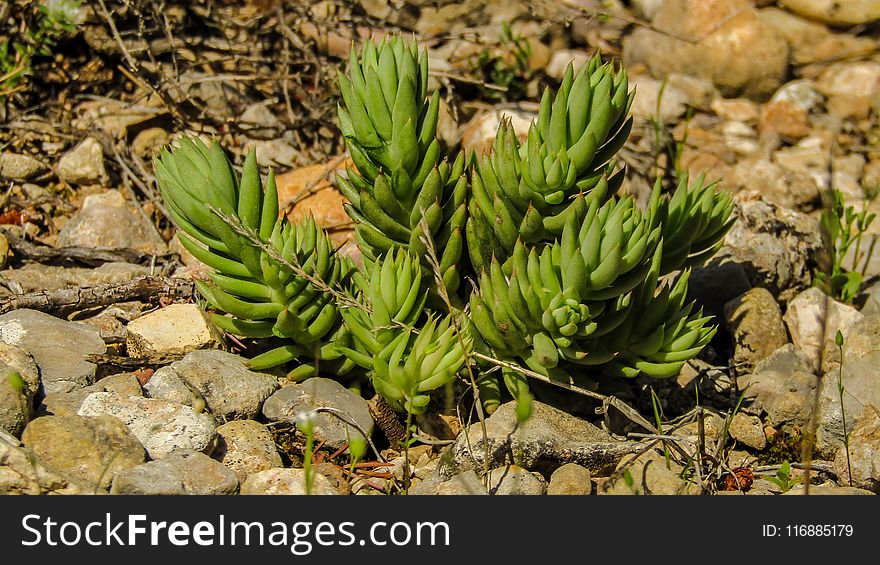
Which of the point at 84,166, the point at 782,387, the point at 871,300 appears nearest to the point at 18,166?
the point at 84,166

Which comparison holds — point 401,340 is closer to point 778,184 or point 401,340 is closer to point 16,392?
point 16,392

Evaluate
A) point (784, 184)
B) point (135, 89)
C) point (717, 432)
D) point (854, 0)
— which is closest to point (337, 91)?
point (135, 89)

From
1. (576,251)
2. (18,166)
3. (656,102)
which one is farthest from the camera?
(656,102)

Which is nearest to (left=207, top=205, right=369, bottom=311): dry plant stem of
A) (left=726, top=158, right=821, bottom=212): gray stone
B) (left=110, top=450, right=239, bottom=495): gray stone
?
(left=110, top=450, right=239, bottom=495): gray stone

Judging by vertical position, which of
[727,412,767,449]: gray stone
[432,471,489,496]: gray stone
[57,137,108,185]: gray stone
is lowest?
[727,412,767,449]: gray stone

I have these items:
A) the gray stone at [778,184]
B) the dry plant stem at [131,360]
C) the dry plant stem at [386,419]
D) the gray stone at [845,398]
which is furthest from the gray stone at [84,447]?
the gray stone at [778,184]

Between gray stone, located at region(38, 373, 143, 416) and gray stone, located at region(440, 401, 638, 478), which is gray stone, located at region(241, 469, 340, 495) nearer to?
gray stone, located at region(440, 401, 638, 478)

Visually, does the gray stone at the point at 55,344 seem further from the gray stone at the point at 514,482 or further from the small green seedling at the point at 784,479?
the small green seedling at the point at 784,479

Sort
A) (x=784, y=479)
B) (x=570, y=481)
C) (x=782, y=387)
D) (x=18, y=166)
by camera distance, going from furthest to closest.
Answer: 1. (x=18, y=166)
2. (x=782, y=387)
3. (x=784, y=479)
4. (x=570, y=481)
